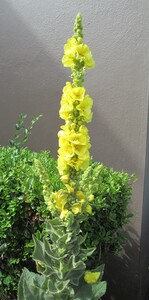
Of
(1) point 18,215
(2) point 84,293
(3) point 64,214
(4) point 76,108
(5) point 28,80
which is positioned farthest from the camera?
(5) point 28,80

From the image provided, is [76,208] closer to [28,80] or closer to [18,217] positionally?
[18,217]


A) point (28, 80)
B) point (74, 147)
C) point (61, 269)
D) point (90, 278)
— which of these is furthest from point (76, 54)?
point (28, 80)

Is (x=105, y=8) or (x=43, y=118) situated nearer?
(x=105, y=8)

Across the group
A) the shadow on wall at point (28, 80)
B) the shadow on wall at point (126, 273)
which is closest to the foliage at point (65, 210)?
the shadow on wall at point (126, 273)

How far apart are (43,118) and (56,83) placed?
0.41 m

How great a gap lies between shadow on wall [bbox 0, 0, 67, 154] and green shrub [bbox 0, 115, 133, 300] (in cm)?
110

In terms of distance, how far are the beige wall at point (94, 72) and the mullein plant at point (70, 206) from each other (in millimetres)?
1469

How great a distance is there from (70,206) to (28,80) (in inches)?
99.2

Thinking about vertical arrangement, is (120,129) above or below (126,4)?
below

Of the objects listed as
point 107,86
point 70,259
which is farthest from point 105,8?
point 70,259

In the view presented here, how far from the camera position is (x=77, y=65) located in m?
1.63

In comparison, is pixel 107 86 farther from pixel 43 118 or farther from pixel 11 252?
pixel 11 252

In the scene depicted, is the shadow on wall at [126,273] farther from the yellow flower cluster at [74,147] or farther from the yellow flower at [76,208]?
the yellow flower cluster at [74,147]

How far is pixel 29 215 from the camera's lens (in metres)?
2.69
